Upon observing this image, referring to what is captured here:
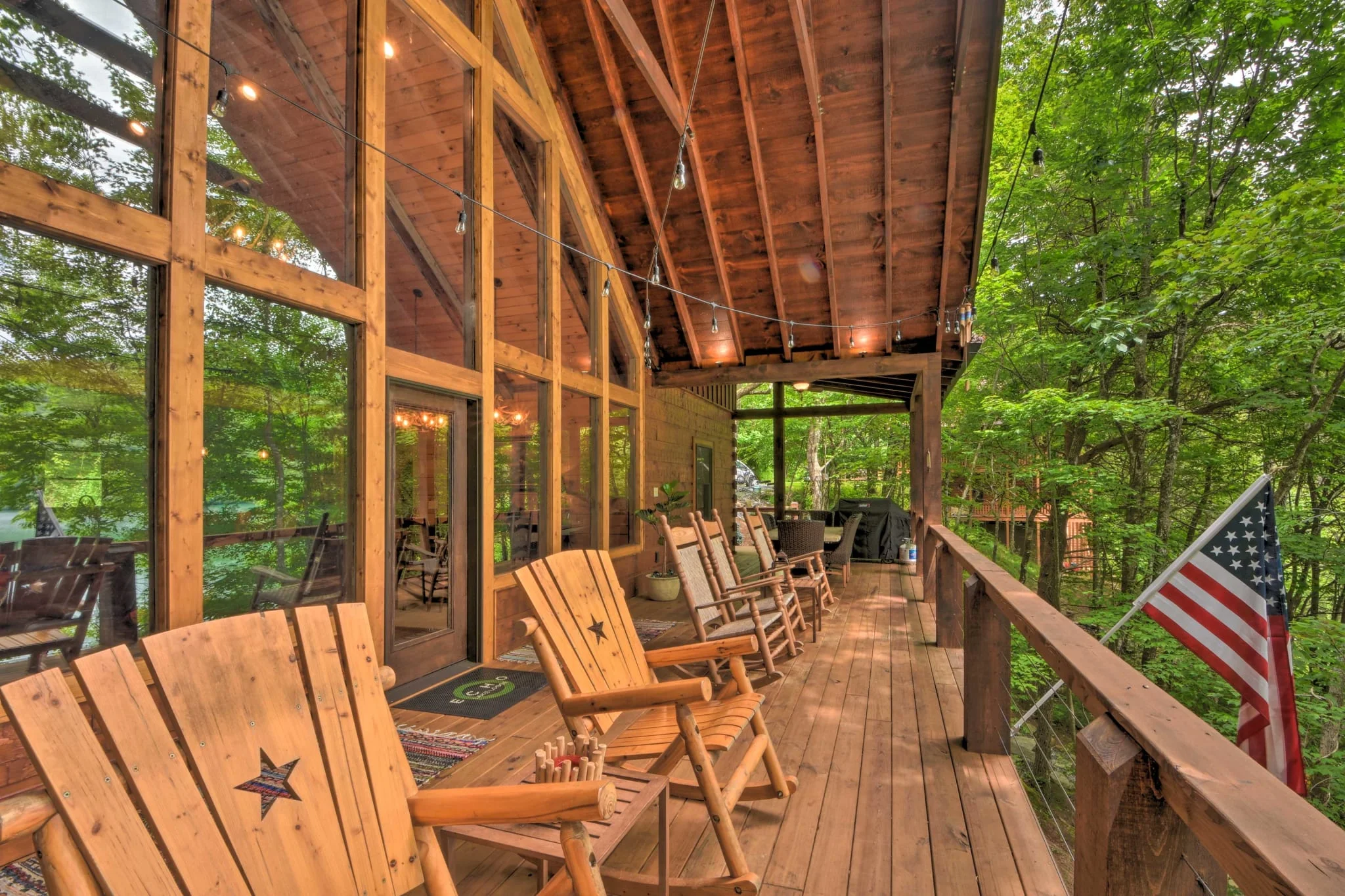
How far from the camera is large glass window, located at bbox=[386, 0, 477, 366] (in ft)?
13.2

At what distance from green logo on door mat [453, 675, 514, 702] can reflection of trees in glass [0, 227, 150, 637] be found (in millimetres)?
1760

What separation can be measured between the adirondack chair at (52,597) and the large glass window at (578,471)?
3.51 metres

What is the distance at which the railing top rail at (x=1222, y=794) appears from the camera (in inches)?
27.7

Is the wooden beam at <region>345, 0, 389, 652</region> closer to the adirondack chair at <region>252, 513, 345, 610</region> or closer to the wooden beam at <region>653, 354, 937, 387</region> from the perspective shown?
the adirondack chair at <region>252, 513, 345, 610</region>

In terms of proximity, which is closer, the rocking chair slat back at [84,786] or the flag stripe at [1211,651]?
the rocking chair slat back at [84,786]

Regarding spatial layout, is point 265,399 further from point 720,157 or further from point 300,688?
point 720,157

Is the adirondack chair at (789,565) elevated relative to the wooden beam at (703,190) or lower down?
lower down

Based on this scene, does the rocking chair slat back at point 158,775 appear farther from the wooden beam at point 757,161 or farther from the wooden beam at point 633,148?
the wooden beam at point 757,161

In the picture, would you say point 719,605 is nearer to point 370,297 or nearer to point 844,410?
point 370,297

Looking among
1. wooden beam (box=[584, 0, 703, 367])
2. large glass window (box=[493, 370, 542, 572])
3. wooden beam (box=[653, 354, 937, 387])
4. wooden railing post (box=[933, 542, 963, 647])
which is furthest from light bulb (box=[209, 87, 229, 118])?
wooden beam (box=[653, 354, 937, 387])

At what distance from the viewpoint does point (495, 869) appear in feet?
7.09

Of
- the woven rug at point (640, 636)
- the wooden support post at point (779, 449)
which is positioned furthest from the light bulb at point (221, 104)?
the wooden support post at point (779, 449)

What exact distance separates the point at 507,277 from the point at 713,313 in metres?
2.97

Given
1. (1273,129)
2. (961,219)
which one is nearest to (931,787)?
(961,219)
